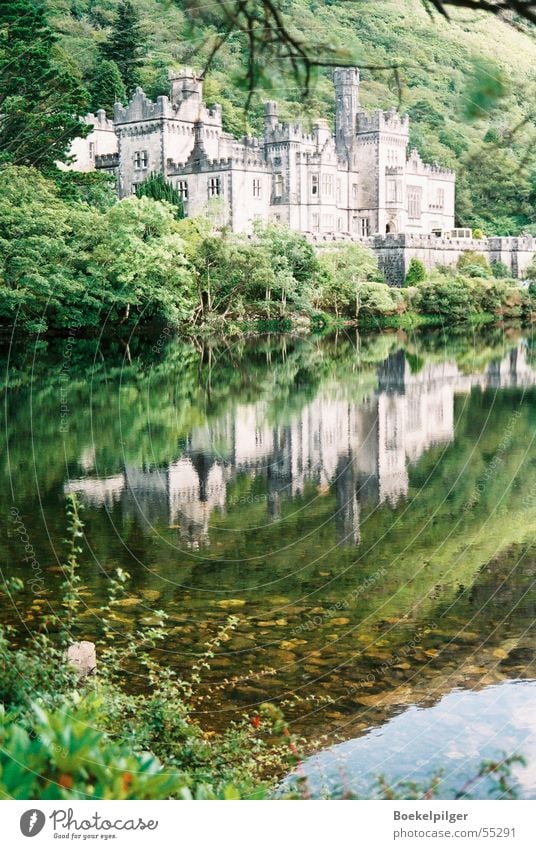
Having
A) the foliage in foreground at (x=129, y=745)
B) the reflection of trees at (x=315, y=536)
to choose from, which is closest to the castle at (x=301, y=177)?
the reflection of trees at (x=315, y=536)

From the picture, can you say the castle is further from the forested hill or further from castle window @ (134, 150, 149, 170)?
the forested hill

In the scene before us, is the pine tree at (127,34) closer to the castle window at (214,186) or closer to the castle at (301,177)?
the castle at (301,177)

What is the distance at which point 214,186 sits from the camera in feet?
60.2

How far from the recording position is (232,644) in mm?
4637

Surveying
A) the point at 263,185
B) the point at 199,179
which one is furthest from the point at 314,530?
the point at 263,185

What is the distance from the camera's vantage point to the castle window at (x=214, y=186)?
58.1 ft

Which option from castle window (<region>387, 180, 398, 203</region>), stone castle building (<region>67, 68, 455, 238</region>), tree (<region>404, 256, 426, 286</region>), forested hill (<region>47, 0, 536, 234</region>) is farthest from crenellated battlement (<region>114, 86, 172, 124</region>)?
forested hill (<region>47, 0, 536, 234</region>)

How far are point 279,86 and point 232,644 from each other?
7.28 ft

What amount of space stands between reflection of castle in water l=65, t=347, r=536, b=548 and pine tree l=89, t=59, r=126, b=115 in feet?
17.8

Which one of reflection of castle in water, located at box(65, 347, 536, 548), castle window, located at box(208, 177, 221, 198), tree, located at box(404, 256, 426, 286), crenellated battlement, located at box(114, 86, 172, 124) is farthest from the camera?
tree, located at box(404, 256, 426, 286)

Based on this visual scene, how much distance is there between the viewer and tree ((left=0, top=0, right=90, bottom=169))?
9812mm

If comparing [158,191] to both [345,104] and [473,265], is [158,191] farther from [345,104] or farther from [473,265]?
[345,104]
